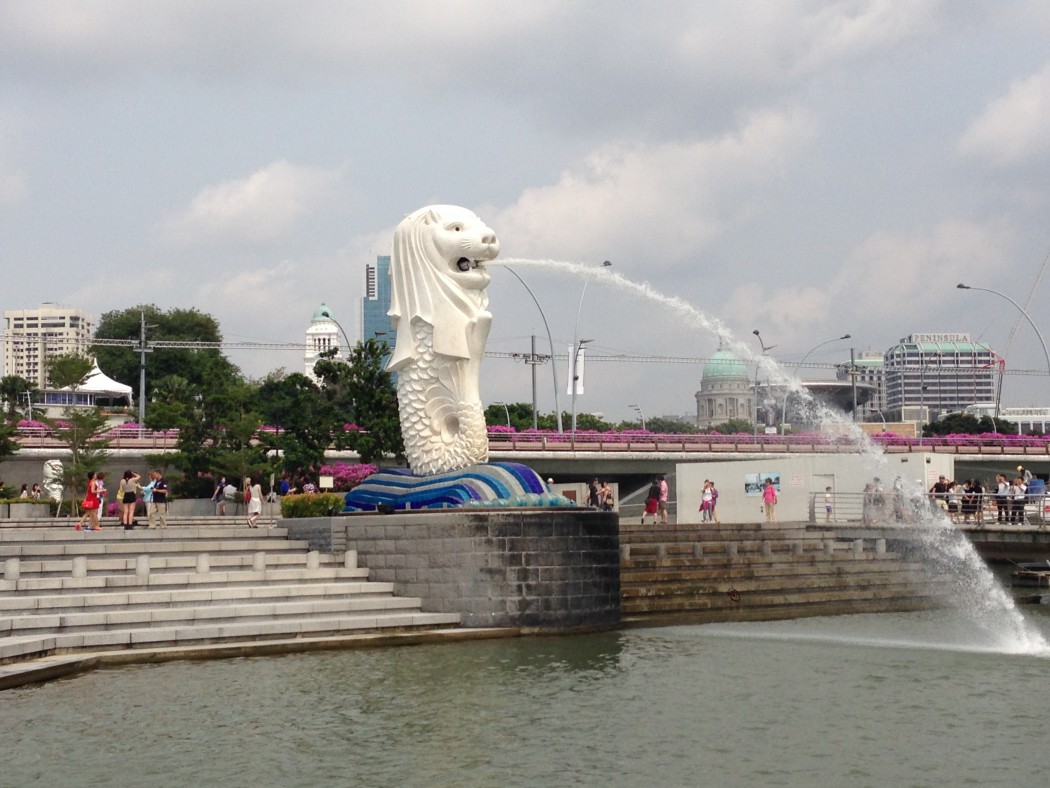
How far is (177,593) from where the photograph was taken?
23266 millimetres

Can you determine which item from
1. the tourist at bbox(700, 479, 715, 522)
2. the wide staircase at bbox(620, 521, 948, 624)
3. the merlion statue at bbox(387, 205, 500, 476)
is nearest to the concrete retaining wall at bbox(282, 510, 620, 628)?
the wide staircase at bbox(620, 521, 948, 624)

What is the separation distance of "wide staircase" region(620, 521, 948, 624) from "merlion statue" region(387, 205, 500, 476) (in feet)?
15.7

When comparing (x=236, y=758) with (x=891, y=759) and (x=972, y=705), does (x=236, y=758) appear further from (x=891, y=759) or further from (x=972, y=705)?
(x=972, y=705)

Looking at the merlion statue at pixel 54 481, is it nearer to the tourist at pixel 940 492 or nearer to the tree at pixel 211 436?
the tree at pixel 211 436

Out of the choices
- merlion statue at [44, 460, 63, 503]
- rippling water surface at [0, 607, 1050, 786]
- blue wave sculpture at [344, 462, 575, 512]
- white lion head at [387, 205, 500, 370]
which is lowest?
rippling water surface at [0, 607, 1050, 786]

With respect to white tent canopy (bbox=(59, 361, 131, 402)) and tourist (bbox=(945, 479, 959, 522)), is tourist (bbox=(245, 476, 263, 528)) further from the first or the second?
white tent canopy (bbox=(59, 361, 131, 402))

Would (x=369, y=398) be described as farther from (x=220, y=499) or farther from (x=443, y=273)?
(x=443, y=273)

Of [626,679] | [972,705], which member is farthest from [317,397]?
[972,705]

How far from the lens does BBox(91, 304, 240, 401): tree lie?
310 feet

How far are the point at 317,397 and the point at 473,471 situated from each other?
15.9 meters

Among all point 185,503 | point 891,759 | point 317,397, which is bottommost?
point 891,759

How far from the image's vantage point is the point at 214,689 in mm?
18922

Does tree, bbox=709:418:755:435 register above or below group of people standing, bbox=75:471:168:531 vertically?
above

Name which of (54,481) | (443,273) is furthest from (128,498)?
(54,481)
